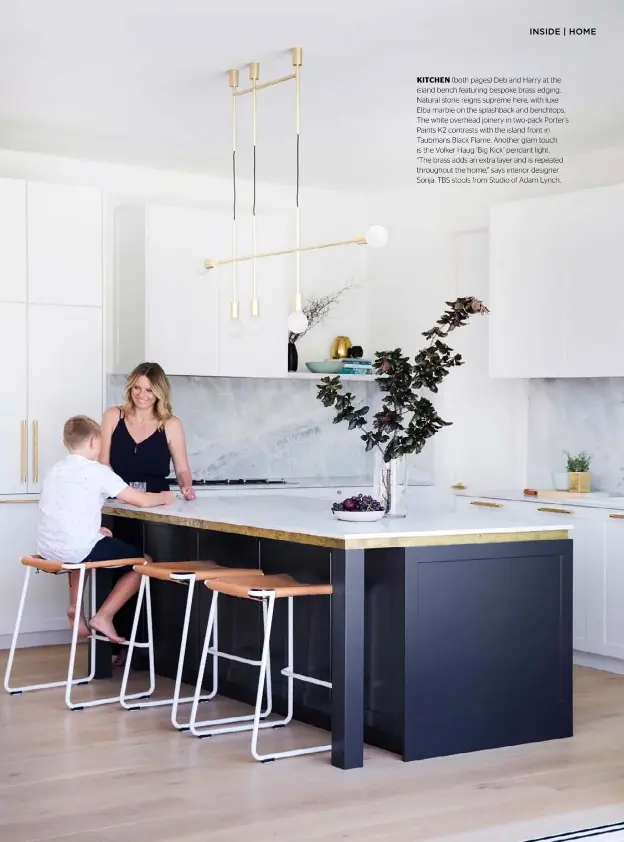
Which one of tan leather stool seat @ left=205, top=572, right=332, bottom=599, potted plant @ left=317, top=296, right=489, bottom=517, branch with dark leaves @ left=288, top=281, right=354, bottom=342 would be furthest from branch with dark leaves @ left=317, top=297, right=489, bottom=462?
branch with dark leaves @ left=288, top=281, right=354, bottom=342

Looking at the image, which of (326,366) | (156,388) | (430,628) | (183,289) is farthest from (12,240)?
(430,628)

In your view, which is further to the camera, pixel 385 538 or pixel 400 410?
pixel 400 410

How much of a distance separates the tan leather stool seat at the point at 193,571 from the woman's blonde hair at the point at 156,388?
45.0 inches

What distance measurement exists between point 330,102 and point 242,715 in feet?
9.78

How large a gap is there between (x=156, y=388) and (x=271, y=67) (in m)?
1.68

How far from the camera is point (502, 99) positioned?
19.0 feet

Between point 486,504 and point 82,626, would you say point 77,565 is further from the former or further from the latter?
point 486,504

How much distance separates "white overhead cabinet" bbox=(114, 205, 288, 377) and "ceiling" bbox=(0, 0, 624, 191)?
44cm

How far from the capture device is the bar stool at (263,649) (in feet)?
14.4

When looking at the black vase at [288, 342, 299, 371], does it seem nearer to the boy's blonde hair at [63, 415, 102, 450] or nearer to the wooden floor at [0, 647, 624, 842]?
the boy's blonde hair at [63, 415, 102, 450]

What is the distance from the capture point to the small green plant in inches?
276

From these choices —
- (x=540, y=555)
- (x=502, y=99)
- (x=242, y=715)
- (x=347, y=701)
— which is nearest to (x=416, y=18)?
(x=502, y=99)

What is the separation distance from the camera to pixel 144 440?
621cm

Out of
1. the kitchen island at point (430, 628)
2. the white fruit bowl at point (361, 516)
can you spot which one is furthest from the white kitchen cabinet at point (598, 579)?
the white fruit bowl at point (361, 516)
